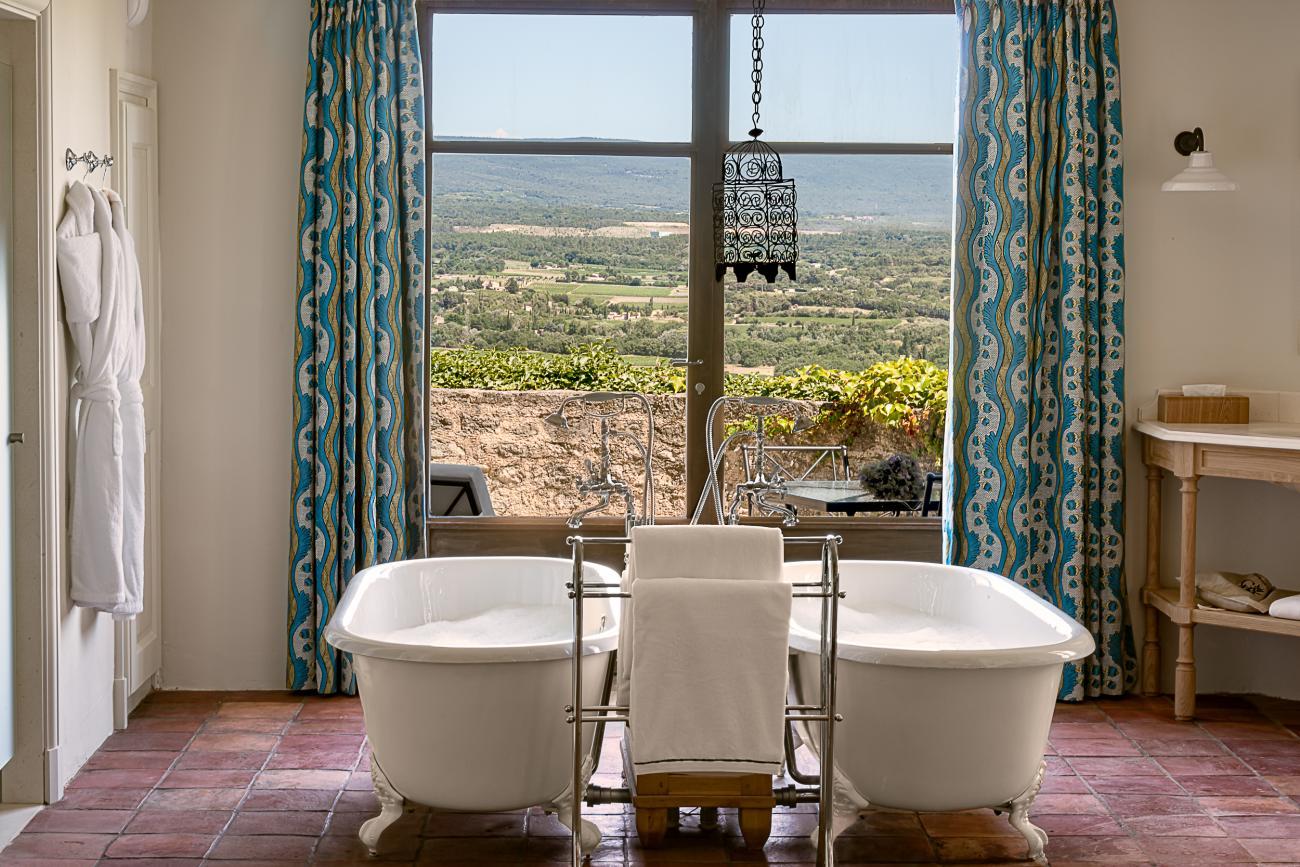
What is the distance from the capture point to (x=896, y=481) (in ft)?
16.0

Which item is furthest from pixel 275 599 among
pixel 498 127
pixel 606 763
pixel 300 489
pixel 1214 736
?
pixel 1214 736

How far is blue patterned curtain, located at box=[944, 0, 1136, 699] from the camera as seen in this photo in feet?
14.9

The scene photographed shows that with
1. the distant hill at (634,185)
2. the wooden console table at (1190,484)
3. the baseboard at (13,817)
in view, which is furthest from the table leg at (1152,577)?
the baseboard at (13,817)

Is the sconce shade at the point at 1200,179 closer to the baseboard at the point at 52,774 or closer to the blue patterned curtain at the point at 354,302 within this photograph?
the blue patterned curtain at the point at 354,302

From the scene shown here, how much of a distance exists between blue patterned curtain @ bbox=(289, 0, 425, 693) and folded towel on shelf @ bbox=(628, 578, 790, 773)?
Result: 1.75 meters

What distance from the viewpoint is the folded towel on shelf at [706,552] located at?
311 centimetres

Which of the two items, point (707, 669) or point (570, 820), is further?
point (570, 820)

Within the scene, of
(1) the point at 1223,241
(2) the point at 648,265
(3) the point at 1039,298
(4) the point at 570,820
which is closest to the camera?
(4) the point at 570,820

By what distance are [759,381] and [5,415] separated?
8.08 ft

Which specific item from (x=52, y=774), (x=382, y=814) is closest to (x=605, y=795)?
(x=382, y=814)

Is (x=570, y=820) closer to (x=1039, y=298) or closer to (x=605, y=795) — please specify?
(x=605, y=795)

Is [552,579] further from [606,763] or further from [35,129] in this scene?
[35,129]

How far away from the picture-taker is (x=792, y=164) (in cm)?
476

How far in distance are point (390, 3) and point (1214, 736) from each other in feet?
11.7
